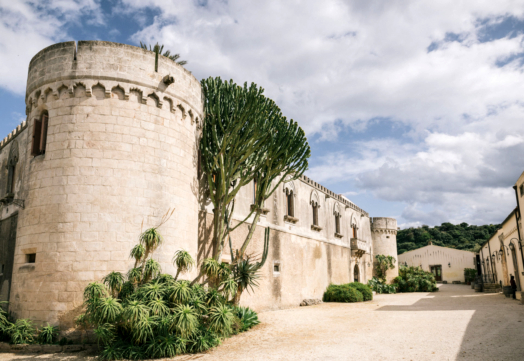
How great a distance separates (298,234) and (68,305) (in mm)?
12852

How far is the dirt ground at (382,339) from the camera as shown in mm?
8172

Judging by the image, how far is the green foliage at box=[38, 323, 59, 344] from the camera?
9062 millimetres

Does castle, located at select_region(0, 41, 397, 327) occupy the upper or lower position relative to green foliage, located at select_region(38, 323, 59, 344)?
upper

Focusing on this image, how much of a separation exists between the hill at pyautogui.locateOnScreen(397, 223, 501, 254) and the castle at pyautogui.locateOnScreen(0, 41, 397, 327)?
59.9m

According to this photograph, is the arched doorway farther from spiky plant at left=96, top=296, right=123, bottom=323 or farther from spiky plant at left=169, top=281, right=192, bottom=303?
spiky plant at left=96, top=296, right=123, bottom=323

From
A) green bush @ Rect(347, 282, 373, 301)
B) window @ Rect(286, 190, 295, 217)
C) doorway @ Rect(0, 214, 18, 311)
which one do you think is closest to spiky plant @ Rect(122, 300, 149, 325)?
doorway @ Rect(0, 214, 18, 311)

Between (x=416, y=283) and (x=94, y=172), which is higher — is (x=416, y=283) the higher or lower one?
the lower one

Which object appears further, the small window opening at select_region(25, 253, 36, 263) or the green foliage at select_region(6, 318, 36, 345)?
the small window opening at select_region(25, 253, 36, 263)

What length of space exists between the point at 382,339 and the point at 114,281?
6.70 meters

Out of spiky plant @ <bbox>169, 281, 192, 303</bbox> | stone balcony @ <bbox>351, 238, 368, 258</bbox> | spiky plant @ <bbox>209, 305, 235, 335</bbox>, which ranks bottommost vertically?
spiky plant @ <bbox>209, 305, 235, 335</bbox>

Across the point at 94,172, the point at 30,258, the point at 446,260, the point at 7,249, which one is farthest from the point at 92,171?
the point at 446,260

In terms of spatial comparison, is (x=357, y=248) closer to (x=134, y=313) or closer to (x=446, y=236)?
(x=134, y=313)

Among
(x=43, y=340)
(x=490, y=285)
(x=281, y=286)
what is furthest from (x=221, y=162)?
(x=490, y=285)

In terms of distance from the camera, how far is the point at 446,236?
223ft
